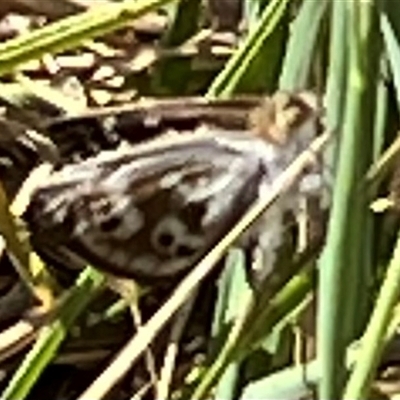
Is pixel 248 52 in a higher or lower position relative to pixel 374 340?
higher

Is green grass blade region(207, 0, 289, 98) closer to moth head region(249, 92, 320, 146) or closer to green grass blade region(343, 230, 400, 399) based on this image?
moth head region(249, 92, 320, 146)

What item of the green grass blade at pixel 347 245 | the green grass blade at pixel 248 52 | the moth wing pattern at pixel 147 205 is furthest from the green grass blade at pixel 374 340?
the green grass blade at pixel 248 52

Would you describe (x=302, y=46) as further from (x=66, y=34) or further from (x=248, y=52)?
(x=66, y=34)

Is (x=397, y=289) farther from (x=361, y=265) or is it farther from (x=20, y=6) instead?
(x=20, y=6)

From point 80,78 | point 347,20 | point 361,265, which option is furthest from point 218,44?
point 361,265

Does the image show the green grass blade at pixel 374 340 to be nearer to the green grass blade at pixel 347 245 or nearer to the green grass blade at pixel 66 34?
the green grass blade at pixel 347 245

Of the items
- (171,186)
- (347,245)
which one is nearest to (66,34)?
(171,186)

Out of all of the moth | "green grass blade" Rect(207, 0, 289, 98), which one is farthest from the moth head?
"green grass blade" Rect(207, 0, 289, 98)
